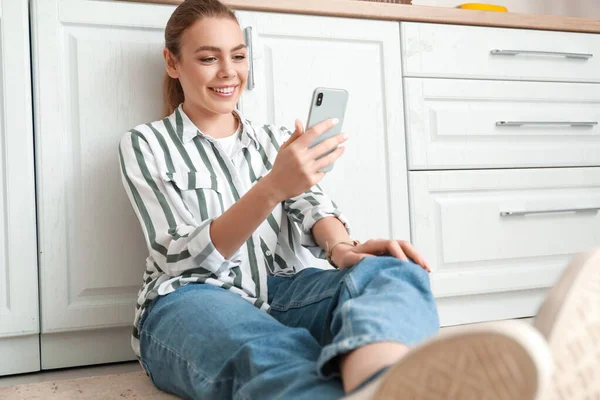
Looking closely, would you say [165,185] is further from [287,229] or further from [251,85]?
[251,85]

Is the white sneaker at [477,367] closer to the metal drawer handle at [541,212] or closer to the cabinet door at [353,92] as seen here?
the cabinet door at [353,92]

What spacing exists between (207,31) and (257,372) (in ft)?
2.32

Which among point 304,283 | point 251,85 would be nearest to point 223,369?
point 304,283

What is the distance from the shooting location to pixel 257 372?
746 millimetres

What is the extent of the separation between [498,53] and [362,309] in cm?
116

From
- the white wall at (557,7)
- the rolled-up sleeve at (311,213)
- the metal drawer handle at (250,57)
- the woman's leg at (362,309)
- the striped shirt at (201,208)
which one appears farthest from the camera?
the white wall at (557,7)

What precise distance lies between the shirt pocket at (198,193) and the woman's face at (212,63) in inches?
5.7

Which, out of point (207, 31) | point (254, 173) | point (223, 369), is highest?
point (207, 31)

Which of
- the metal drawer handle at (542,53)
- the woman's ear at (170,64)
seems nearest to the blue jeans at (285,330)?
the woman's ear at (170,64)

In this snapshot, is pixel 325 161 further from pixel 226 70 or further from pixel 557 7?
pixel 557 7

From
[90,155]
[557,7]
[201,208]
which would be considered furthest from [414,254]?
[557,7]

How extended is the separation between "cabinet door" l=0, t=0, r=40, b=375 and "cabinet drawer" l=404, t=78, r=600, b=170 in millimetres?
823

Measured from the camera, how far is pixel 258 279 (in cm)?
117

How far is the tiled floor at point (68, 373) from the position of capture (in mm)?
1294
